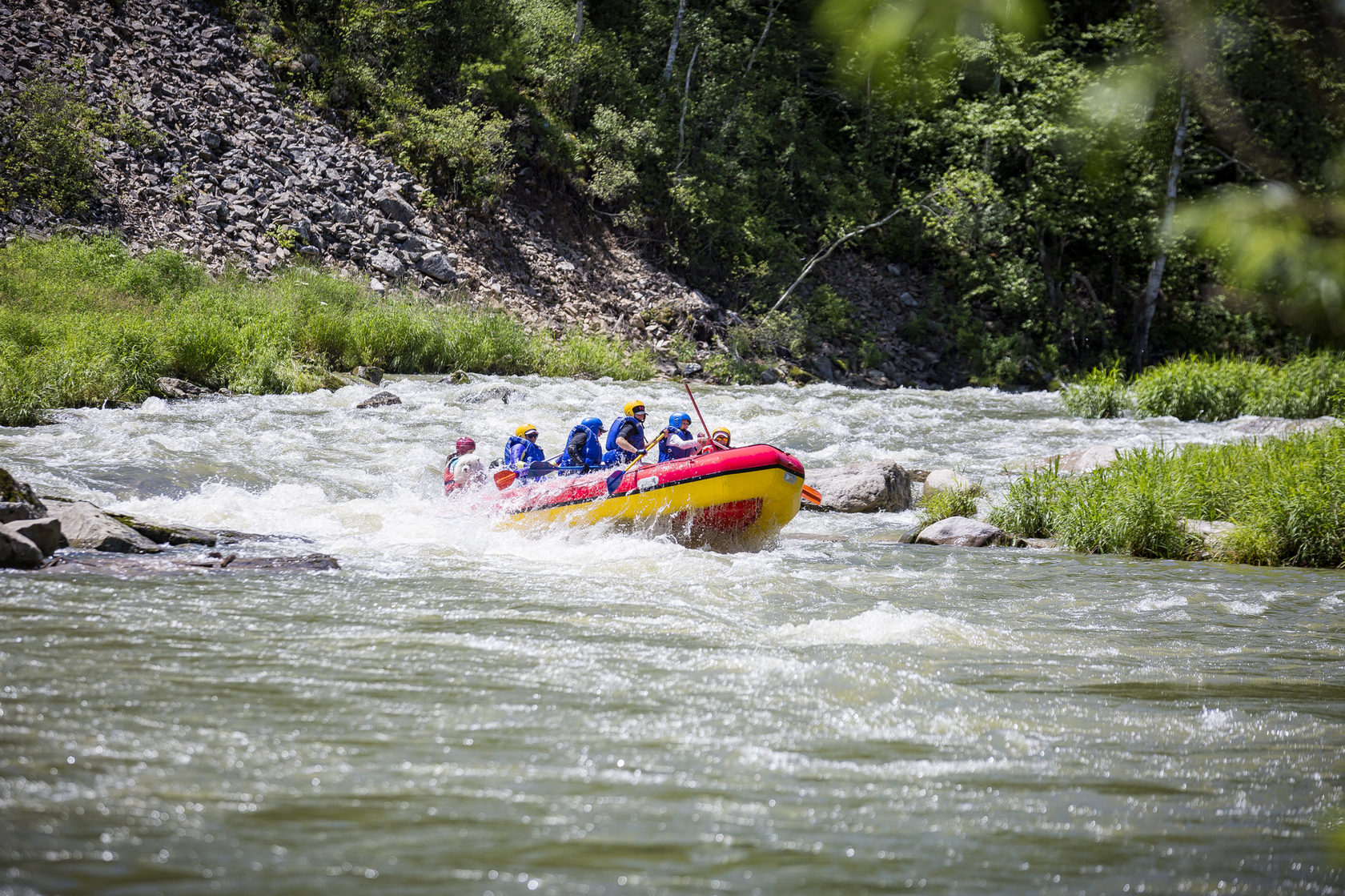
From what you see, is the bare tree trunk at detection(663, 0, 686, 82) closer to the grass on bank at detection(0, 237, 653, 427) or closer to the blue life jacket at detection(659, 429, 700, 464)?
the grass on bank at detection(0, 237, 653, 427)

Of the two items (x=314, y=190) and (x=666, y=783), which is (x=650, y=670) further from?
(x=314, y=190)

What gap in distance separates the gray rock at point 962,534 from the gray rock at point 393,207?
582 inches

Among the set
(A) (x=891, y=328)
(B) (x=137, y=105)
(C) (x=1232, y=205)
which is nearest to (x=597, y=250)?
(A) (x=891, y=328)

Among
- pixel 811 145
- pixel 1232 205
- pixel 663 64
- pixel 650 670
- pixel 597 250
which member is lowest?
pixel 650 670

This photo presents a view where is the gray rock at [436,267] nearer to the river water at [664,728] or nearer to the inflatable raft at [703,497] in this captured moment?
the inflatable raft at [703,497]

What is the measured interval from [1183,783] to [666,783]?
1651mm

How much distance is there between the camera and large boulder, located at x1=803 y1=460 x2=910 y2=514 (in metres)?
10.5

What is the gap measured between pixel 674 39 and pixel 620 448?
19538 mm

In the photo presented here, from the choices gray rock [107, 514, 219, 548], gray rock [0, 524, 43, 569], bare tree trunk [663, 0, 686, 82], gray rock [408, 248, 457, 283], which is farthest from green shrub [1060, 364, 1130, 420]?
gray rock [0, 524, 43, 569]

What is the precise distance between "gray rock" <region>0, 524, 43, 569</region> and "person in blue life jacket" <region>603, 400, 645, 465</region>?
4.63 metres

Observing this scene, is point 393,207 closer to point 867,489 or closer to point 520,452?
point 520,452

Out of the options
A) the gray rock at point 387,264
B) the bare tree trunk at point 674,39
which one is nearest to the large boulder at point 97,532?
the gray rock at point 387,264

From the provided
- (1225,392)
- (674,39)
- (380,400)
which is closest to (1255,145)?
(380,400)

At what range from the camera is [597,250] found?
925 inches
